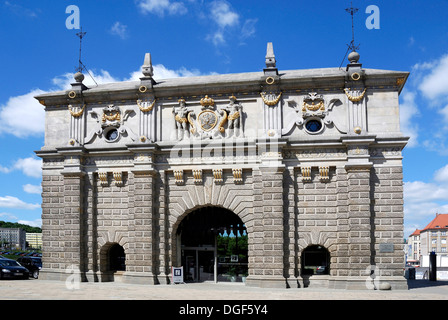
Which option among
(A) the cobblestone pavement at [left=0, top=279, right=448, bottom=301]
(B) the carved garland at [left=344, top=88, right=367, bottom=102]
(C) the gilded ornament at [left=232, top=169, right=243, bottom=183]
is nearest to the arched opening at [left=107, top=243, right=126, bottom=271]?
(A) the cobblestone pavement at [left=0, top=279, right=448, bottom=301]

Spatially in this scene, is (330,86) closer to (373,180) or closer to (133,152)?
(373,180)

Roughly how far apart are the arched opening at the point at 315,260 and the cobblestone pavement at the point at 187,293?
162 cm

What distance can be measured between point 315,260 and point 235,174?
6.05 m

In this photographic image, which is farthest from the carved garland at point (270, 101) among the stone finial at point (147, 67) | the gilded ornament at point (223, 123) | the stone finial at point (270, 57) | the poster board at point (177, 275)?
the poster board at point (177, 275)

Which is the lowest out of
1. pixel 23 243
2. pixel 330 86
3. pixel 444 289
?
pixel 23 243

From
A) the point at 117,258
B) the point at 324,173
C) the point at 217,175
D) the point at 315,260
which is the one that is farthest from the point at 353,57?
the point at 117,258

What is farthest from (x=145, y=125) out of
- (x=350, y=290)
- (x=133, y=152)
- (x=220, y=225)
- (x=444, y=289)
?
(x=444, y=289)

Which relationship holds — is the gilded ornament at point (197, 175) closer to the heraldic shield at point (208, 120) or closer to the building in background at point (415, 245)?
the heraldic shield at point (208, 120)

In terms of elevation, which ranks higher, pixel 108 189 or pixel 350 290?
pixel 108 189

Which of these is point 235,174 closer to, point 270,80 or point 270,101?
point 270,101

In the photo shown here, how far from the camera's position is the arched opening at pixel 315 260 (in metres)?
24.8

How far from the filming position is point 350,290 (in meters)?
23.1

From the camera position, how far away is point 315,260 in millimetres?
24953

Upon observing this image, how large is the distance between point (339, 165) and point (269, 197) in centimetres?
389
